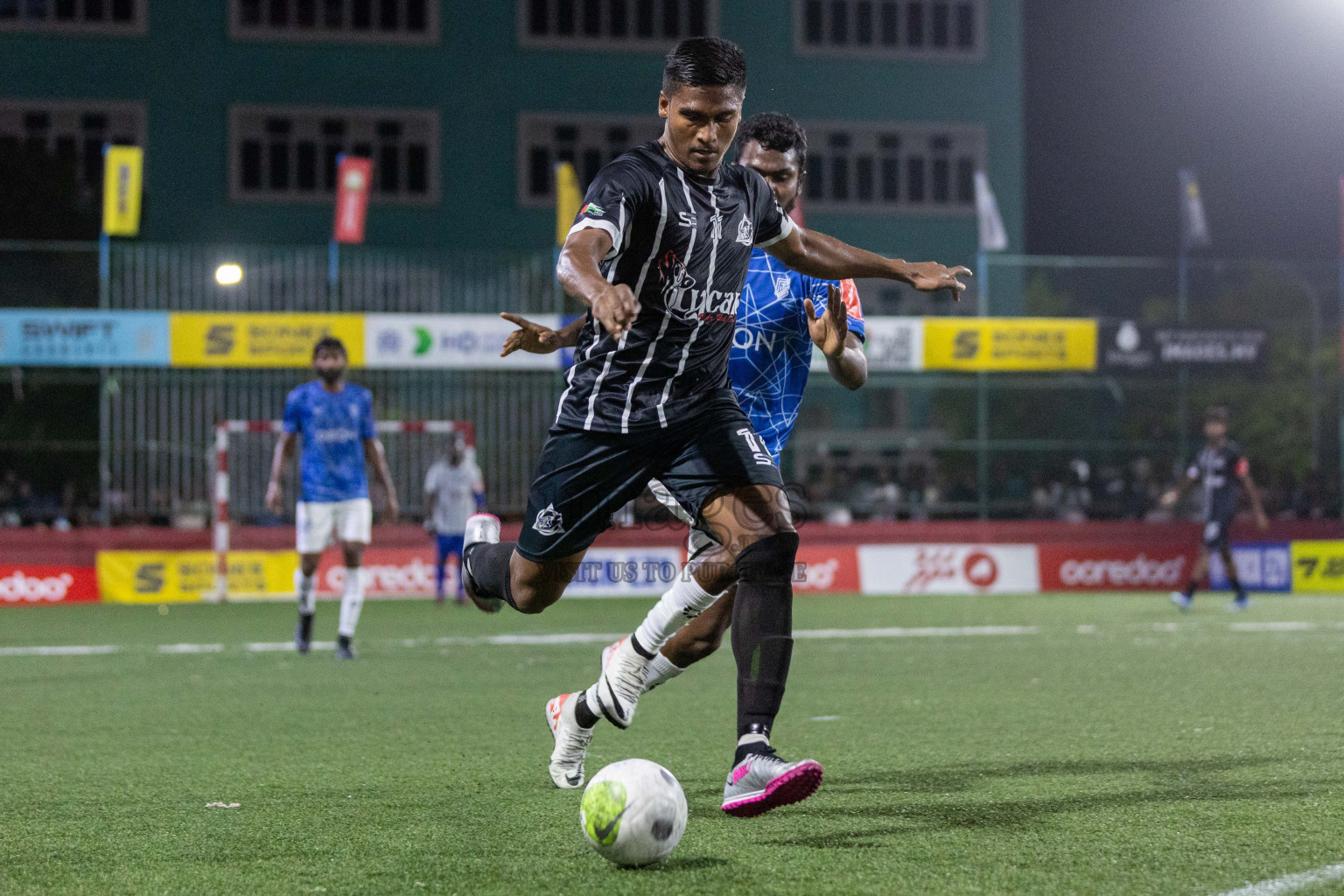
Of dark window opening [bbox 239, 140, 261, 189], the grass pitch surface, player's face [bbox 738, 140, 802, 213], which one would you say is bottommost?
the grass pitch surface

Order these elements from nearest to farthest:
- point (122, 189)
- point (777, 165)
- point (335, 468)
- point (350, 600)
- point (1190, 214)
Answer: point (777, 165) → point (350, 600) → point (335, 468) → point (122, 189) → point (1190, 214)

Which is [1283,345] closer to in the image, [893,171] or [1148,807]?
[893,171]

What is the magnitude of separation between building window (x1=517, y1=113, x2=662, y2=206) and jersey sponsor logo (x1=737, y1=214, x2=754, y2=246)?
3281 centimetres

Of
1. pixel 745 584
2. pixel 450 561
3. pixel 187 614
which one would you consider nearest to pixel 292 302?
pixel 450 561

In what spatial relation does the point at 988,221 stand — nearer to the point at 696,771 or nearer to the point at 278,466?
the point at 278,466

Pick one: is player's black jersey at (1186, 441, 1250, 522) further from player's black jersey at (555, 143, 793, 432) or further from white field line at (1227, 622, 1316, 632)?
player's black jersey at (555, 143, 793, 432)

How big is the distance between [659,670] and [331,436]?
A: 6.25 metres

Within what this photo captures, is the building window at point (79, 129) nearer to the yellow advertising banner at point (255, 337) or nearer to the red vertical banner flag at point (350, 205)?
the red vertical banner flag at point (350, 205)

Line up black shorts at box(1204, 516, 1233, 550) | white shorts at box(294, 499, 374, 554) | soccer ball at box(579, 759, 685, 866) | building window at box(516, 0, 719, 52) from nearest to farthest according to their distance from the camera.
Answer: soccer ball at box(579, 759, 685, 866), white shorts at box(294, 499, 374, 554), black shorts at box(1204, 516, 1233, 550), building window at box(516, 0, 719, 52)

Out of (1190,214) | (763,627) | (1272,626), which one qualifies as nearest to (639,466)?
(763,627)

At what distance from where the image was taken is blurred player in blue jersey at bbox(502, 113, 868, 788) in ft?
16.6

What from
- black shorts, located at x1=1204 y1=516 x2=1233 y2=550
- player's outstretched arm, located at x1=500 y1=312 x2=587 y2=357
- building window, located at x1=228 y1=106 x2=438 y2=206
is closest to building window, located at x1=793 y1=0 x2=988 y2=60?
building window, located at x1=228 y1=106 x2=438 y2=206

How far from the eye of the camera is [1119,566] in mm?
20516

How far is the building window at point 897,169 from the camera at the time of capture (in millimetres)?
38219
